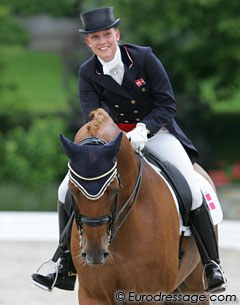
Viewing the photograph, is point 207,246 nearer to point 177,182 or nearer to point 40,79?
point 177,182

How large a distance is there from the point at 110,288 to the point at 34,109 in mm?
16993

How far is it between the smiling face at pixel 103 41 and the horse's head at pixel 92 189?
1.04 m

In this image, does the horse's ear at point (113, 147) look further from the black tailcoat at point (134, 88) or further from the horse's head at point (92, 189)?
the black tailcoat at point (134, 88)

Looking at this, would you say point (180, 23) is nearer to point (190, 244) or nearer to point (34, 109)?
point (34, 109)

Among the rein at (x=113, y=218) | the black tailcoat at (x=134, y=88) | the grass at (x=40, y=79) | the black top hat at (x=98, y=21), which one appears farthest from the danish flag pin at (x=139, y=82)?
the grass at (x=40, y=79)

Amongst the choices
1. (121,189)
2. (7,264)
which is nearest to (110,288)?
(121,189)

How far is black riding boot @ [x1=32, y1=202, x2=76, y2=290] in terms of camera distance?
6020 millimetres

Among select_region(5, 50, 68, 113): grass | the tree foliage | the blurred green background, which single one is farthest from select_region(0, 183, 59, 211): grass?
select_region(5, 50, 68, 113): grass

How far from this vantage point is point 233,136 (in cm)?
2019

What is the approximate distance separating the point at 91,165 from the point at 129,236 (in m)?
0.77

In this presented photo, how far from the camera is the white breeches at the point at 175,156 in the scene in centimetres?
614

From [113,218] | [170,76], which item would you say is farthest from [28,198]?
[113,218]

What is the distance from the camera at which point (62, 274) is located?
609cm

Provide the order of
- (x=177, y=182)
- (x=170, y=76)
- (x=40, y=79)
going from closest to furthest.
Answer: (x=177, y=182) → (x=170, y=76) → (x=40, y=79)
